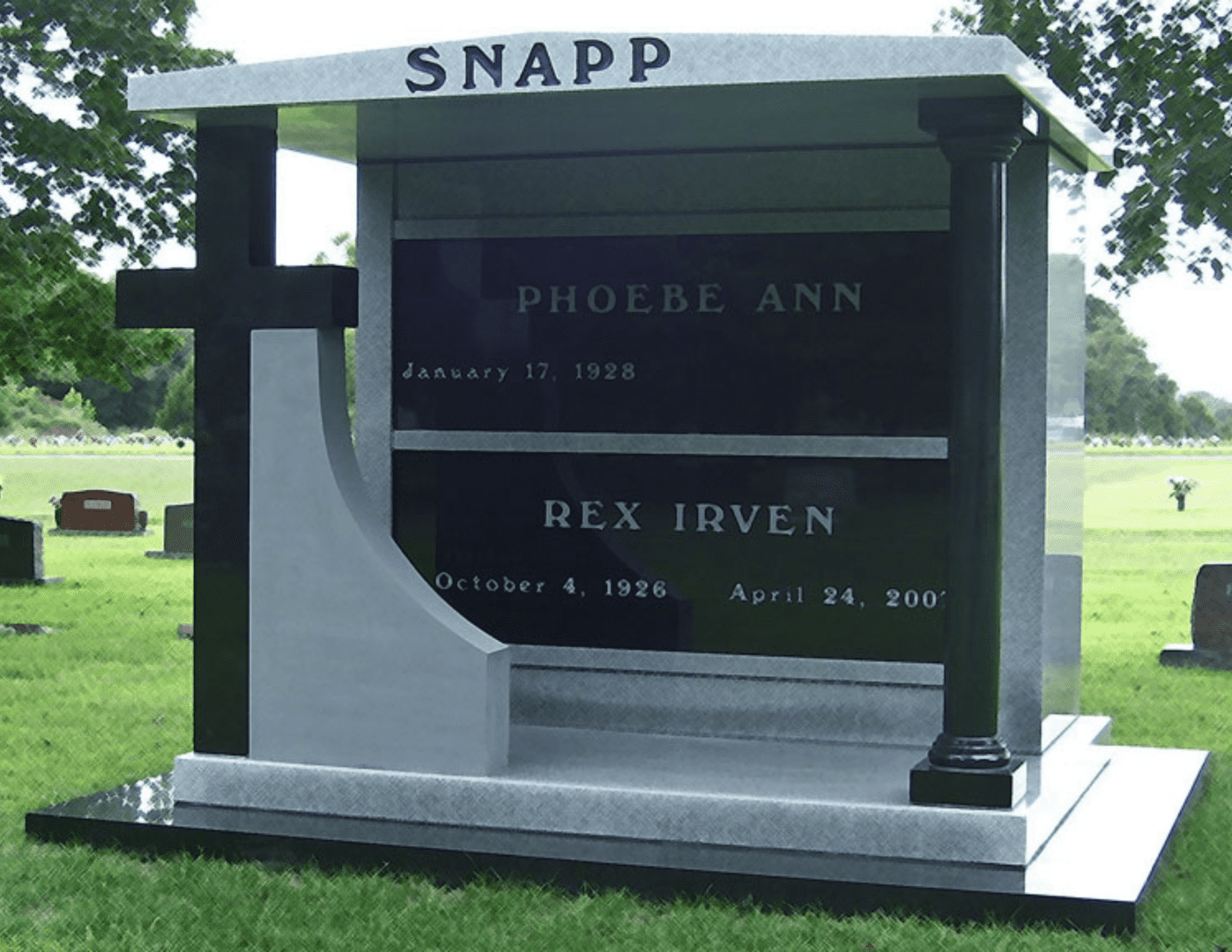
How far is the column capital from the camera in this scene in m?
6.43

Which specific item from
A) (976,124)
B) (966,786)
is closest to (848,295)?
(976,124)

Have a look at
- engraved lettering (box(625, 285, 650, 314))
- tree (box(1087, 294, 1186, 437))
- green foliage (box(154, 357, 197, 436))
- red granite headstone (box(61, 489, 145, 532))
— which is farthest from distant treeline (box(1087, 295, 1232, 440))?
engraved lettering (box(625, 285, 650, 314))

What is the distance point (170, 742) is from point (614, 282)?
401 centimetres

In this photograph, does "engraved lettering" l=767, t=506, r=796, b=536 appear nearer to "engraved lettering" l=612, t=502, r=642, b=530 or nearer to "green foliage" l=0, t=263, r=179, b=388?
"engraved lettering" l=612, t=502, r=642, b=530

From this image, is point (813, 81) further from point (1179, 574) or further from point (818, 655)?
point (1179, 574)

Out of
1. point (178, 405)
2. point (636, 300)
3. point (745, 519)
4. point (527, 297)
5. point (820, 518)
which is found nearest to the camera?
point (820, 518)

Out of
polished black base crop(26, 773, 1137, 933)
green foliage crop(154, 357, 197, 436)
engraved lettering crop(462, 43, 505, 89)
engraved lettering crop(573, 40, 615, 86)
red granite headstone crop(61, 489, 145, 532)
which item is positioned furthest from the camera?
green foliage crop(154, 357, 197, 436)

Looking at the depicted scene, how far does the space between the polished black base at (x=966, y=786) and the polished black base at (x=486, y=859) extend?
26 cm

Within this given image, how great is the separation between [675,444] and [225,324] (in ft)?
7.72

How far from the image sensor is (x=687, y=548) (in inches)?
338

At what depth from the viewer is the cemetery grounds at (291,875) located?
19.8ft

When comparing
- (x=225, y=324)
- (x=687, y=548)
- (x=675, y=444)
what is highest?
(x=225, y=324)

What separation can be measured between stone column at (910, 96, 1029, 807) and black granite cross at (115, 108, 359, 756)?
253cm

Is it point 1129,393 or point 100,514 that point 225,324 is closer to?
point 100,514
